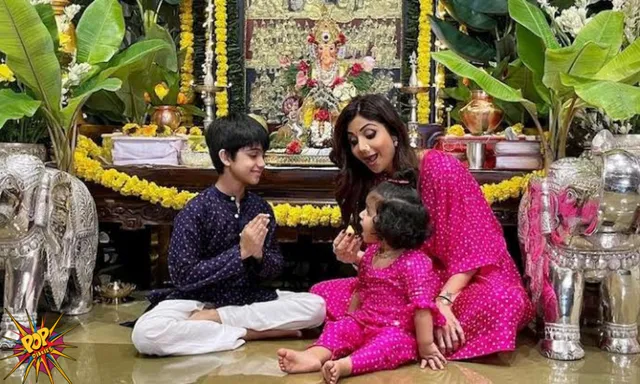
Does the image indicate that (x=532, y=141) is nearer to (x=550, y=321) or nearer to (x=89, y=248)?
(x=550, y=321)

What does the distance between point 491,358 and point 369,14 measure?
8.62 feet

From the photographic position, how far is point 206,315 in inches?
122

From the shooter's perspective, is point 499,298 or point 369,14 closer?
point 499,298

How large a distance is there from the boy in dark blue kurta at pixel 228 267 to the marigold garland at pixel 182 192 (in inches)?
23.0

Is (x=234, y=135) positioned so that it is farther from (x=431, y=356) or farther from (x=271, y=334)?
(x=431, y=356)

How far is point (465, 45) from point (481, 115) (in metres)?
0.56

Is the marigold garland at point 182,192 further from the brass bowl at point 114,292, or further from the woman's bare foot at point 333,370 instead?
the woman's bare foot at point 333,370

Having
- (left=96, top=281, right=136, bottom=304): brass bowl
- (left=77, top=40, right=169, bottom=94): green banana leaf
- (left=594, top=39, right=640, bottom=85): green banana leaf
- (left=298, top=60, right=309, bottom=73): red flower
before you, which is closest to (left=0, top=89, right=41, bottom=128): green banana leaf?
(left=77, top=40, right=169, bottom=94): green banana leaf

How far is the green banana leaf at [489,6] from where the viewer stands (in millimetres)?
4203

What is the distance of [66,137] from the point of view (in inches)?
148

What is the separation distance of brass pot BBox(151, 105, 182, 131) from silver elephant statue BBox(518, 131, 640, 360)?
7.24 ft

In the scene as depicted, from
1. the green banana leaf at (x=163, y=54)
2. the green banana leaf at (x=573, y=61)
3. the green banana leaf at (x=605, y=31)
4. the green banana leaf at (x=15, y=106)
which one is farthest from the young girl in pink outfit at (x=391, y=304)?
the green banana leaf at (x=163, y=54)

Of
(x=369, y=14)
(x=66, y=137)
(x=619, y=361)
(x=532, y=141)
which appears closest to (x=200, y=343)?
(x=66, y=137)

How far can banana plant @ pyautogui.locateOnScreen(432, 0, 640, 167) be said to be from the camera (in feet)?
10.1
